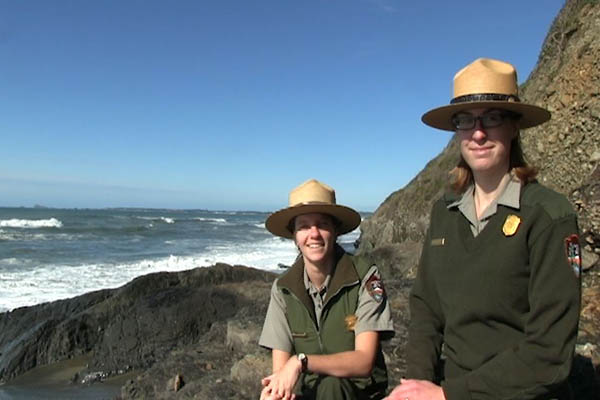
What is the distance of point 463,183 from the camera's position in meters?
2.72

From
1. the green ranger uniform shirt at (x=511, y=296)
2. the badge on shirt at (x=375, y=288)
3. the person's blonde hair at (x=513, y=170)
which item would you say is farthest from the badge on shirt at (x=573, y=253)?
the badge on shirt at (x=375, y=288)

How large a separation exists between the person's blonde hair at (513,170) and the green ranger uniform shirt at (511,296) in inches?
2.4

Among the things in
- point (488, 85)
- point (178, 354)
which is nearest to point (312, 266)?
point (488, 85)

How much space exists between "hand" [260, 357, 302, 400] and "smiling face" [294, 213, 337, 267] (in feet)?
2.17

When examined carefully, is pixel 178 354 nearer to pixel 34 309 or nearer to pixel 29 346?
pixel 29 346

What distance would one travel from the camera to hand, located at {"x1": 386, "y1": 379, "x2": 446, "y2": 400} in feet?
7.82

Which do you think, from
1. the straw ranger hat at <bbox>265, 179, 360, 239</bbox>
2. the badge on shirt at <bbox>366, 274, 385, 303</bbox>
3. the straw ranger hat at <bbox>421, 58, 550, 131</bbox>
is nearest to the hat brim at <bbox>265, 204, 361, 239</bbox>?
the straw ranger hat at <bbox>265, 179, 360, 239</bbox>

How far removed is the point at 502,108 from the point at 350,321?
1.58 m

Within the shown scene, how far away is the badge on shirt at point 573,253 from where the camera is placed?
213 centimetres

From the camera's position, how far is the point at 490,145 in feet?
7.98

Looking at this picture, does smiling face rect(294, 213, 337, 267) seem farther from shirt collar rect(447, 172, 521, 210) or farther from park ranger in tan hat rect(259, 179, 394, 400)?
shirt collar rect(447, 172, 521, 210)

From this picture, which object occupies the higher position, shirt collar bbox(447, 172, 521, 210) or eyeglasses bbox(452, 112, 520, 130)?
eyeglasses bbox(452, 112, 520, 130)

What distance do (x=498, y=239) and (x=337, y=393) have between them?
4.36ft

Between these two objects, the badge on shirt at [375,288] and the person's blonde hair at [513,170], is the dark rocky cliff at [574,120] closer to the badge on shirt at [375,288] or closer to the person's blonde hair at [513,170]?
the badge on shirt at [375,288]
